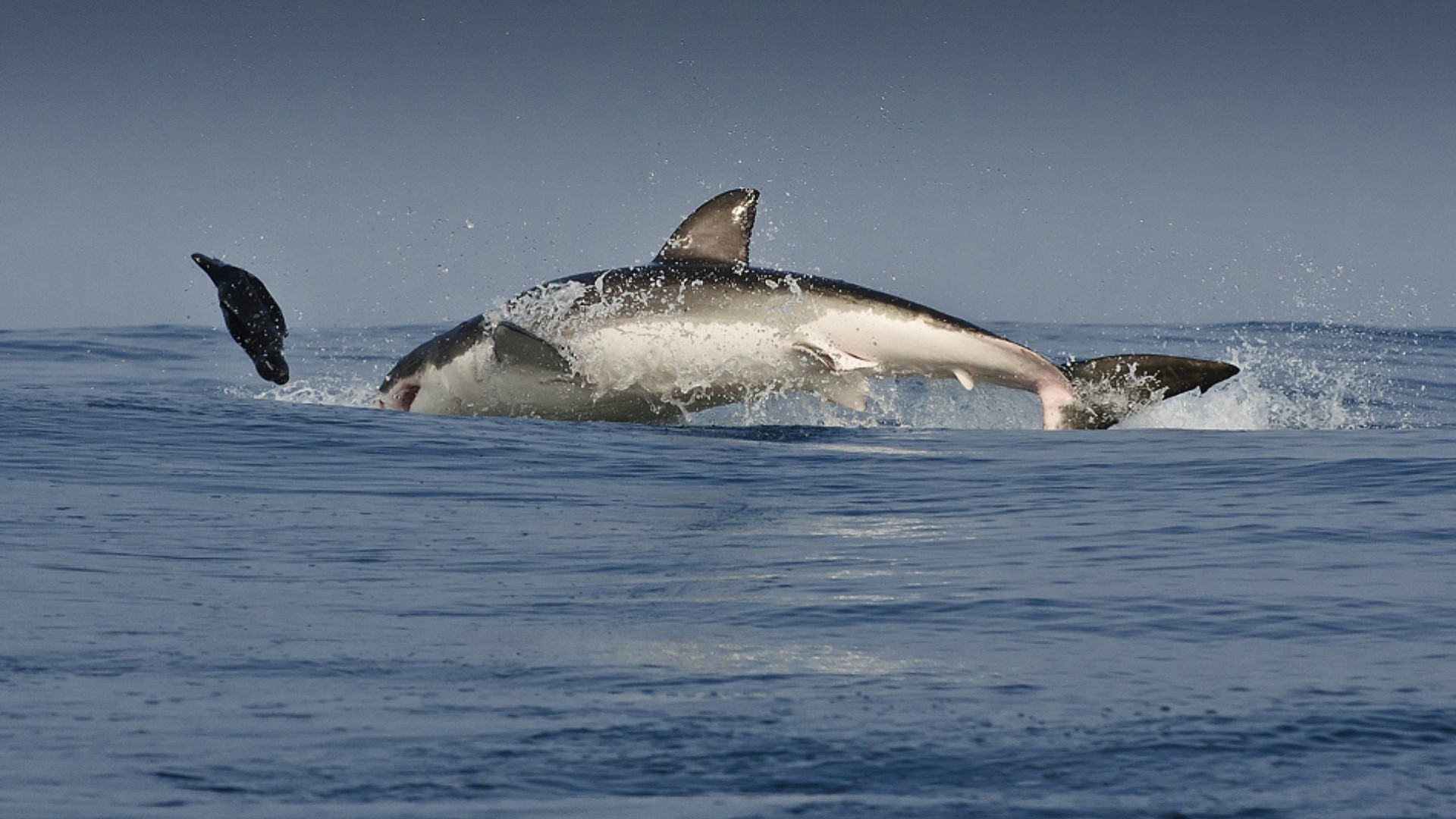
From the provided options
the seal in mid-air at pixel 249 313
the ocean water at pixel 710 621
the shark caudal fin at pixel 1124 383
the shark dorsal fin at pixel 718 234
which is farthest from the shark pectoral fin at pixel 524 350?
the shark caudal fin at pixel 1124 383

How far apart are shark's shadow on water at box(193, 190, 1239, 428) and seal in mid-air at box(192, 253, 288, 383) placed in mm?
15

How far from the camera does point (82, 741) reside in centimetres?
408

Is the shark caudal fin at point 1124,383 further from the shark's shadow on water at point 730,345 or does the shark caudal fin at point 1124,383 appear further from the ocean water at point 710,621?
the ocean water at point 710,621

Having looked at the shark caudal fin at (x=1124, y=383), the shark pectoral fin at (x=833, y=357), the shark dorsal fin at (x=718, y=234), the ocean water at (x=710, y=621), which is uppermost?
the shark dorsal fin at (x=718, y=234)

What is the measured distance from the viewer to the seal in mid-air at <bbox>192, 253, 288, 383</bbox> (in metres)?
13.0

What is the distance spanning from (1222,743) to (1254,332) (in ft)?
137

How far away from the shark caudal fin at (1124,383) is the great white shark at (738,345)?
0.04 feet

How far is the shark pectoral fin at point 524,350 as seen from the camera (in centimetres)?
1211

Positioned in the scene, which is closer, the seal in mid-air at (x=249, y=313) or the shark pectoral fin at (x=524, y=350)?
the shark pectoral fin at (x=524, y=350)

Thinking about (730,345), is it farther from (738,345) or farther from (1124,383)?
(1124,383)

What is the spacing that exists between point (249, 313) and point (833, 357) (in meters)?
4.76

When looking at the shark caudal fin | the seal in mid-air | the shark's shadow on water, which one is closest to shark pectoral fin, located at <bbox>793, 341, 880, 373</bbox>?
the shark's shadow on water

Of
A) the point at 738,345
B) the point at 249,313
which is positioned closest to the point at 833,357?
the point at 738,345

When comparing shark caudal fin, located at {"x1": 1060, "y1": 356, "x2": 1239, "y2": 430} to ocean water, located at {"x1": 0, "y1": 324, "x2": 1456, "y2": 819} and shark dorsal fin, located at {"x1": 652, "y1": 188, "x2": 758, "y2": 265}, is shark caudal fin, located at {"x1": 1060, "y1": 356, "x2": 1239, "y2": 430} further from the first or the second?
shark dorsal fin, located at {"x1": 652, "y1": 188, "x2": 758, "y2": 265}
